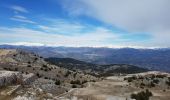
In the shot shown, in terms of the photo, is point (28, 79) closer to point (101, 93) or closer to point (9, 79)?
point (9, 79)

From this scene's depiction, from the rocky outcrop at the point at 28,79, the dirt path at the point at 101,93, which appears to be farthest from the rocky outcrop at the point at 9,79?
the dirt path at the point at 101,93

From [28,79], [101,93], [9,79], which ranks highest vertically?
[9,79]

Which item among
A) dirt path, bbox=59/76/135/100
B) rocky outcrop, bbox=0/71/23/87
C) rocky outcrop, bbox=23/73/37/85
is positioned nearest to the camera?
dirt path, bbox=59/76/135/100

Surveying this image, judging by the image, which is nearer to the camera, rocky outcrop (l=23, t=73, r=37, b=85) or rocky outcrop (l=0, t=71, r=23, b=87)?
rocky outcrop (l=0, t=71, r=23, b=87)

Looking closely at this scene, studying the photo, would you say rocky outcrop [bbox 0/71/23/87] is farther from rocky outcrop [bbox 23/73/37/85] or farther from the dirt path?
the dirt path

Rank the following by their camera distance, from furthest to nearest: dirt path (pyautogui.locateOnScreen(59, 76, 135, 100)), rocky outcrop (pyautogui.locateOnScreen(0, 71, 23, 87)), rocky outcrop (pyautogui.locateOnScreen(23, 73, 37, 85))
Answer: rocky outcrop (pyautogui.locateOnScreen(23, 73, 37, 85)), rocky outcrop (pyautogui.locateOnScreen(0, 71, 23, 87)), dirt path (pyautogui.locateOnScreen(59, 76, 135, 100))

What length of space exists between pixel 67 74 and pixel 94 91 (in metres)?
36.4

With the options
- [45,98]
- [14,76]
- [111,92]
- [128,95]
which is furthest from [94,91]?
[14,76]

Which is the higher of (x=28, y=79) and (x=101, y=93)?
(x=28, y=79)

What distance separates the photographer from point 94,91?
54625 mm

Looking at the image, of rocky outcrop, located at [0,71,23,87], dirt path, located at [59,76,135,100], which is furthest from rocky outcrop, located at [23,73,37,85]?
dirt path, located at [59,76,135,100]

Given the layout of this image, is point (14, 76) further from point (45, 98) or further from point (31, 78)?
point (45, 98)

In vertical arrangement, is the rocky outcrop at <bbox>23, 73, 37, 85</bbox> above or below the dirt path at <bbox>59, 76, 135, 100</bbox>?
above

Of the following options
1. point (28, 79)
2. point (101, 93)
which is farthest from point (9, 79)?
point (101, 93)
